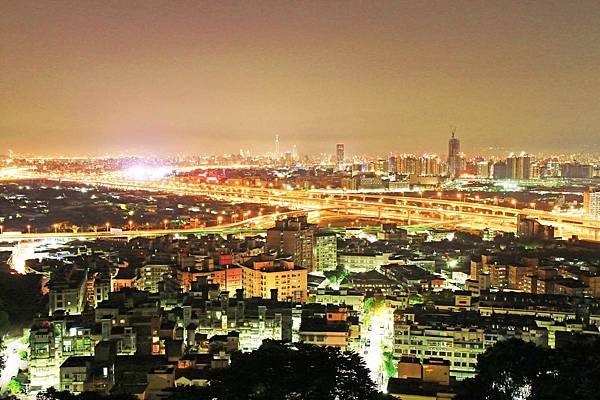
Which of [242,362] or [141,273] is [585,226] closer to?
[141,273]

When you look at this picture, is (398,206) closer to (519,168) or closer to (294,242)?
(294,242)

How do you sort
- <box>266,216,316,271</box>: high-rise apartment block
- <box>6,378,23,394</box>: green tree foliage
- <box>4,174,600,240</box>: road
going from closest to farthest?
<box>6,378,23,394</box>: green tree foliage
<box>266,216,316,271</box>: high-rise apartment block
<box>4,174,600,240</box>: road

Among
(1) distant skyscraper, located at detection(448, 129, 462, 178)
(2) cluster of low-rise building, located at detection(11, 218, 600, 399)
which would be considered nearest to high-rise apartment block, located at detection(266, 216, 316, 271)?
(2) cluster of low-rise building, located at detection(11, 218, 600, 399)

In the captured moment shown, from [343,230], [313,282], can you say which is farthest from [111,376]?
[343,230]

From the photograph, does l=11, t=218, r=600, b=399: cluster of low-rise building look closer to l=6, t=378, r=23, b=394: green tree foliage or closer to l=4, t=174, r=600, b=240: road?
l=6, t=378, r=23, b=394: green tree foliage

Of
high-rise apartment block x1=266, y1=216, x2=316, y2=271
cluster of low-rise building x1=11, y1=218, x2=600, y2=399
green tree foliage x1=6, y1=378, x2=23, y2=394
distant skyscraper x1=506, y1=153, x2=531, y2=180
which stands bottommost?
green tree foliage x1=6, y1=378, x2=23, y2=394

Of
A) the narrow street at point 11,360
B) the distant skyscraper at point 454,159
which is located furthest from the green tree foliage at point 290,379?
the distant skyscraper at point 454,159
